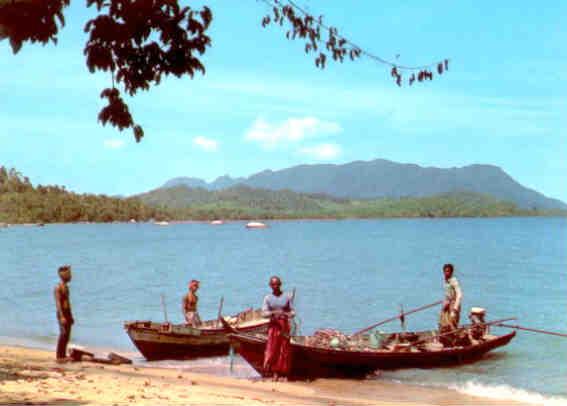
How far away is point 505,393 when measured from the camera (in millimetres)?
19047

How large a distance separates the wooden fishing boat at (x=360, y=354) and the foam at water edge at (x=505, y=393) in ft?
2.74

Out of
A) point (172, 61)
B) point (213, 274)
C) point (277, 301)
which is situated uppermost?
point (172, 61)

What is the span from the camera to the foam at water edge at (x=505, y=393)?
18.3m

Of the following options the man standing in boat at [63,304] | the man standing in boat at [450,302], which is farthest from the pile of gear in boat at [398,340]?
the man standing in boat at [63,304]

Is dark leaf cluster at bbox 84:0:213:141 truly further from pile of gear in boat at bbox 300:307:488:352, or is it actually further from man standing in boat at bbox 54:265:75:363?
pile of gear in boat at bbox 300:307:488:352

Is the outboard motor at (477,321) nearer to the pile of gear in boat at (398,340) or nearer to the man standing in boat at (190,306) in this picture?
the pile of gear in boat at (398,340)

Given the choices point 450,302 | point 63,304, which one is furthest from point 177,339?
point 450,302

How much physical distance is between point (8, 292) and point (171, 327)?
113ft

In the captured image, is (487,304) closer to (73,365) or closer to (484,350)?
(484,350)

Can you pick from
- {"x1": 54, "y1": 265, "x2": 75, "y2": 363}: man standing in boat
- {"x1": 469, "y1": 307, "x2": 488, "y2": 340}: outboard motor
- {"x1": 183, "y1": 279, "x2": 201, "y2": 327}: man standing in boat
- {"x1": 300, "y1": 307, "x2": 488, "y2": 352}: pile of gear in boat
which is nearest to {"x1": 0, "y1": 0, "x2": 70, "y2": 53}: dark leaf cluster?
{"x1": 54, "y1": 265, "x2": 75, "y2": 363}: man standing in boat

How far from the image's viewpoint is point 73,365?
15766 mm

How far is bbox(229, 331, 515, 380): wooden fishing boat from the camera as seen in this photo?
54.7 feet

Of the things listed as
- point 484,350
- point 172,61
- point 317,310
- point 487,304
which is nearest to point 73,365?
point 172,61

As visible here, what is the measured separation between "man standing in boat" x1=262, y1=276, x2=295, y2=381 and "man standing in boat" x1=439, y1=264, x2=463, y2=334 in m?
4.49
